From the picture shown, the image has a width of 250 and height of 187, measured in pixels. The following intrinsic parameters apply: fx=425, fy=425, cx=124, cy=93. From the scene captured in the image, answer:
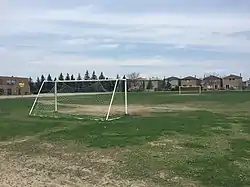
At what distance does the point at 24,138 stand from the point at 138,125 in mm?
5019

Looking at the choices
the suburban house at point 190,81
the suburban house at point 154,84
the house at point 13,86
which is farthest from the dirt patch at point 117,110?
the suburban house at point 190,81

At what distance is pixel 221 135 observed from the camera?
14305mm

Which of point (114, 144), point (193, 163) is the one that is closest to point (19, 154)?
point (114, 144)

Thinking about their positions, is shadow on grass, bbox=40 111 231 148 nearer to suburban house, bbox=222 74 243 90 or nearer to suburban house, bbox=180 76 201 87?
suburban house, bbox=180 76 201 87

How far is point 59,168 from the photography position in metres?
9.57

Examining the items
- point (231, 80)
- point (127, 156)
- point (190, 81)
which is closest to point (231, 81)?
point (231, 80)

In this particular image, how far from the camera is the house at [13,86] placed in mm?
93812

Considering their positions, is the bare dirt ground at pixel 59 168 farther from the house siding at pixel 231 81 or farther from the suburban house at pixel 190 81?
the house siding at pixel 231 81

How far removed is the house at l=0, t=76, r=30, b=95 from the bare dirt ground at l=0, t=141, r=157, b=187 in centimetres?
8347

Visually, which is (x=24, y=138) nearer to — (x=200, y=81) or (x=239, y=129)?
(x=239, y=129)

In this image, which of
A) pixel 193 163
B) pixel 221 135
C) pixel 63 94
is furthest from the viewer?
pixel 63 94

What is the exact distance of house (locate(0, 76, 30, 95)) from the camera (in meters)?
93.8

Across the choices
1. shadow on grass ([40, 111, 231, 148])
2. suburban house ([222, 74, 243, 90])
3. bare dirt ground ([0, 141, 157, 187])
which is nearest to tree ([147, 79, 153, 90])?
suburban house ([222, 74, 243, 90])

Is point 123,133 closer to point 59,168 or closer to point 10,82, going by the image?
point 59,168
